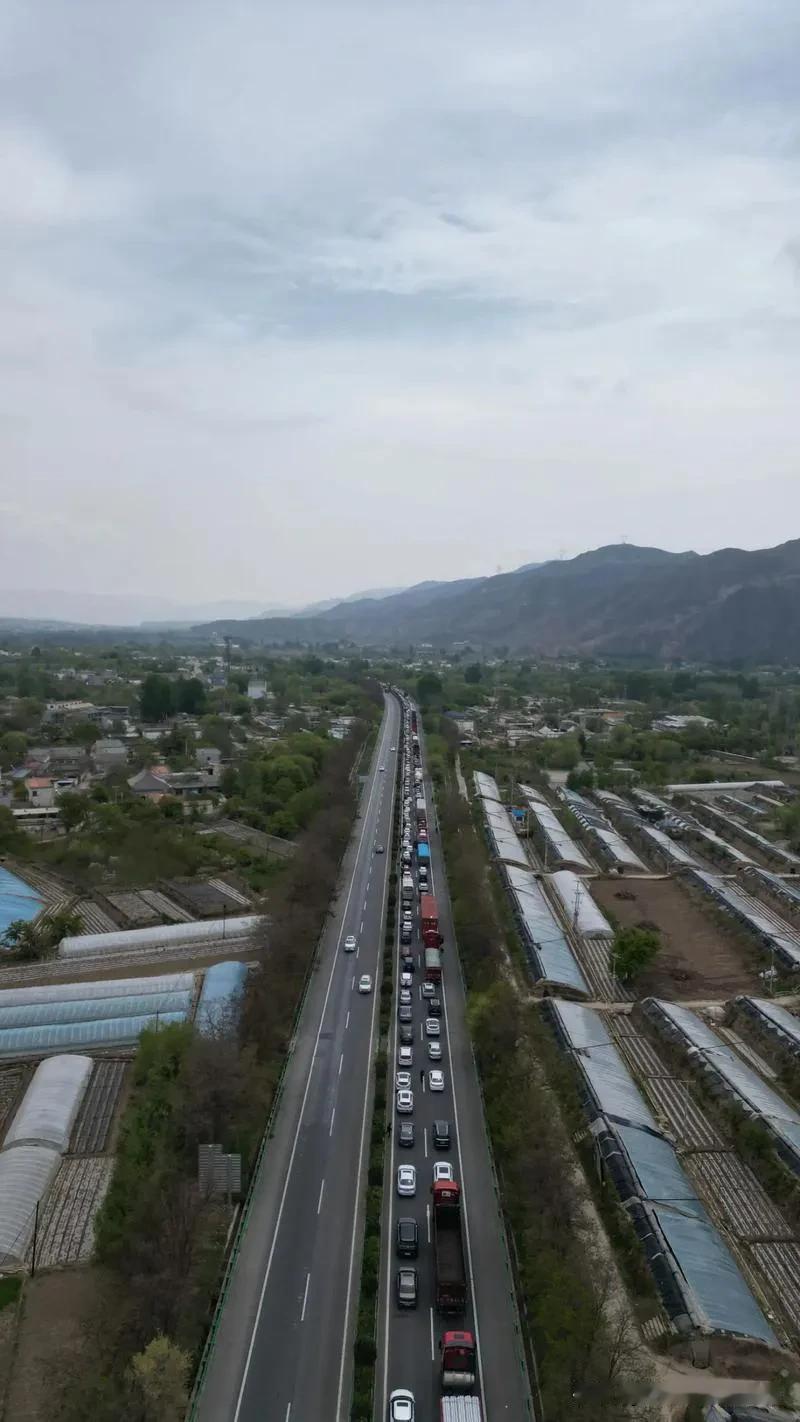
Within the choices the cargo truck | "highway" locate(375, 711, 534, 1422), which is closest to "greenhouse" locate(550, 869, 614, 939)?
"highway" locate(375, 711, 534, 1422)

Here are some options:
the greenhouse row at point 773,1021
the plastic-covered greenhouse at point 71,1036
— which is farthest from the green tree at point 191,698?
the greenhouse row at point 773,1021

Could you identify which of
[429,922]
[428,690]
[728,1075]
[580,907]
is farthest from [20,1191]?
[428,690]

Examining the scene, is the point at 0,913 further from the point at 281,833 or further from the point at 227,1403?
the point at 227,1403

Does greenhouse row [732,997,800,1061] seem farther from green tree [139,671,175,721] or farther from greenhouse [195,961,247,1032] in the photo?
green tree [139,671,175,721]

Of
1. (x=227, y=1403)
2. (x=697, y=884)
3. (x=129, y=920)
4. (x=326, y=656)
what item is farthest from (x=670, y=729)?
(x=326, y=656)

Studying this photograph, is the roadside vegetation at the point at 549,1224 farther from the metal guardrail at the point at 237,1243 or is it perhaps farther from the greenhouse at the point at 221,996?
the greenhouse at the point at 221,996

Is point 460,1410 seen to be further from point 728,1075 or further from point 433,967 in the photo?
point 433,967

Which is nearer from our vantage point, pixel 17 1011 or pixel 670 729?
pixel 17 1011
